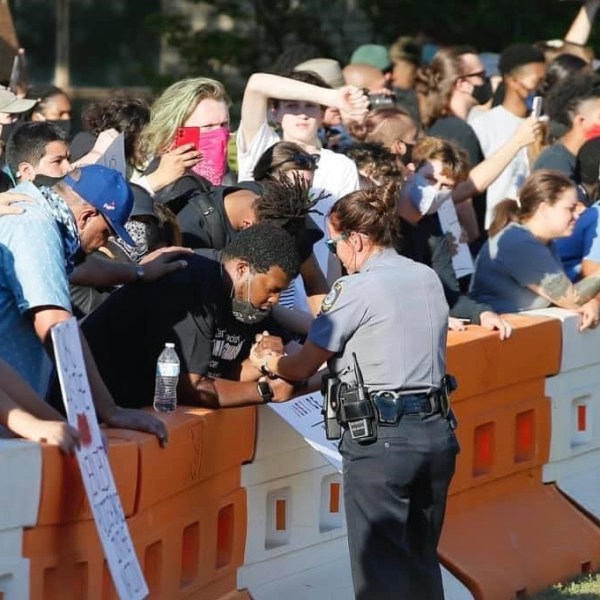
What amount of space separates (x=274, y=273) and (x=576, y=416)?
10.3 feet

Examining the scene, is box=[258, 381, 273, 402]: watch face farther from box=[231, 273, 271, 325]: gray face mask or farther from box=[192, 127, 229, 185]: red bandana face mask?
box=[192, 127, 229, 185]: red bandana face mask

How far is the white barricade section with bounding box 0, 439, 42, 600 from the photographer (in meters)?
5.15

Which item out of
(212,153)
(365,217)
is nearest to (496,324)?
(212,153)

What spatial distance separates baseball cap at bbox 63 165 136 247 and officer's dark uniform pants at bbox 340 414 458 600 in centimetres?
129

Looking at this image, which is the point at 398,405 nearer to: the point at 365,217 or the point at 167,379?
the point at 365,217

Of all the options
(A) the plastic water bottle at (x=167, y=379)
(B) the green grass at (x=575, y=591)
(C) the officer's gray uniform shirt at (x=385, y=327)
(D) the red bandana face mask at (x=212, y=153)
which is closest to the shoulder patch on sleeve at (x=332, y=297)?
(C) the officer's gray uniform shirt at (x=385, y=327)

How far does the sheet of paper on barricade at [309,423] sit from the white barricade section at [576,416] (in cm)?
204

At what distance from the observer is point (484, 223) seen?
36.1 ft

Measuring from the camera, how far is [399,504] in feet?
21.1

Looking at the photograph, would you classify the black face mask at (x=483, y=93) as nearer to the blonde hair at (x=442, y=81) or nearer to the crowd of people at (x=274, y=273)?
the blonde hair at (x=442, y=81)

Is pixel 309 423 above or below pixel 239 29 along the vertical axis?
above

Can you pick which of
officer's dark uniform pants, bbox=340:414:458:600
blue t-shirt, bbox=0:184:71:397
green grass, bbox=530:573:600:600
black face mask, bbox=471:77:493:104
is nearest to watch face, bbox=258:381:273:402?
officer's dark uniform pants, bbox=340:414:458:600

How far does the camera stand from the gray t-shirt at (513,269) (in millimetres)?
8828

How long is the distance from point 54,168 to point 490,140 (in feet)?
15.7
